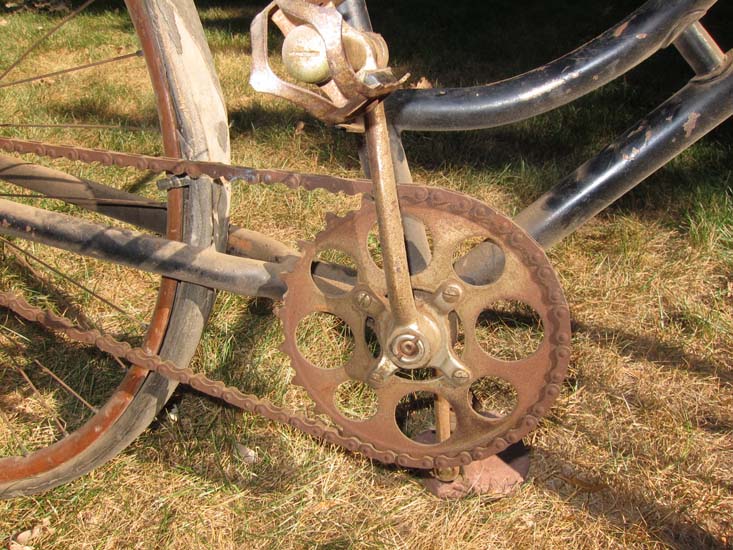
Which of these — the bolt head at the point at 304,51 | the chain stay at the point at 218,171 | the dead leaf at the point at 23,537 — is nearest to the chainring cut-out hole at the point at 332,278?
the chain stay at the point at 218,171

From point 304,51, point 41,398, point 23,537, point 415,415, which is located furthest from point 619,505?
point 41,398

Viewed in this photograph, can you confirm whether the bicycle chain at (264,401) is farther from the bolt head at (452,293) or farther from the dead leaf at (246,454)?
the dead leaf at (246,454)

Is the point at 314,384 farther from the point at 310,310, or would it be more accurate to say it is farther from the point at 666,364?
the point at 666,364

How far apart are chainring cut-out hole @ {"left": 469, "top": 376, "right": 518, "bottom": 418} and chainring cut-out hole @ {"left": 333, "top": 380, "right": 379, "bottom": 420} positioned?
0.28 m

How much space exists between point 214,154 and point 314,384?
0.52m

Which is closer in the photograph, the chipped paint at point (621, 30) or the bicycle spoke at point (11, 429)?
the chipped paint at point (621, 30)

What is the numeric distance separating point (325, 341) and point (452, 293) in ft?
2.93

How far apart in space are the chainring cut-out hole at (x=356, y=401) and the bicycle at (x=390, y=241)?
1.51ft

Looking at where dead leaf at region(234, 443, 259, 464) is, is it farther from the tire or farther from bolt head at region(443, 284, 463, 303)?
bolt head at region(443, 284, 463, 303)

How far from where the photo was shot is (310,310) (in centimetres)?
144

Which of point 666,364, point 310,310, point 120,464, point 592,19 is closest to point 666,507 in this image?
point 666,364

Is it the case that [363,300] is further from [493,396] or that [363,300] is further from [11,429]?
[11,429]

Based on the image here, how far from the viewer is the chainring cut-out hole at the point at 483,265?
1435 millimetres

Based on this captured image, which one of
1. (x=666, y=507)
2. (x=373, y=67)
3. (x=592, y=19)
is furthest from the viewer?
(x=592, y=19)
